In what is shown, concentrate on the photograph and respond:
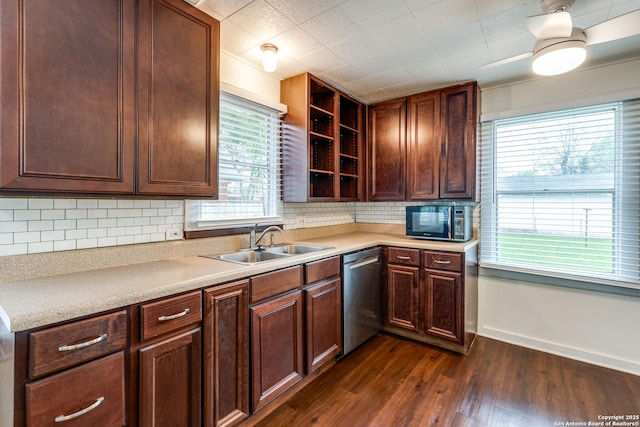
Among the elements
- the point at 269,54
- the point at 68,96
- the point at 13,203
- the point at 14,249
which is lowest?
the point at 14,249

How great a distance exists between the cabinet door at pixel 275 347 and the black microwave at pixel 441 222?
149cm

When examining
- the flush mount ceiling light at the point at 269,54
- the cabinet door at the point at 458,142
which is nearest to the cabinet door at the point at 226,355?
the flush mount ceiling light at the point at 269,54

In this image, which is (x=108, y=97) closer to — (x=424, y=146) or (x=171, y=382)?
(x=171, y=382)

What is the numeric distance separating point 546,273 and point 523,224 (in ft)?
1.51

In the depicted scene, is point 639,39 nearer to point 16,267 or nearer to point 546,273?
point 546,273

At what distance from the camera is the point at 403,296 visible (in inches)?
111

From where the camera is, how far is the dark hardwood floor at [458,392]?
1.82 metres

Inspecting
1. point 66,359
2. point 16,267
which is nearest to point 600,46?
point 66,359

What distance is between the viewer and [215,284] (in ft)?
5.03

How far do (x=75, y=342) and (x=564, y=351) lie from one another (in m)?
3.41

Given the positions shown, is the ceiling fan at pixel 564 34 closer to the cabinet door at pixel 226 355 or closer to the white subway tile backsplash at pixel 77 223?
the cabinet door at pixel 226 355

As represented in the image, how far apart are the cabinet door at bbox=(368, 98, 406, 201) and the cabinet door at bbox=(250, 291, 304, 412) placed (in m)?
1.70

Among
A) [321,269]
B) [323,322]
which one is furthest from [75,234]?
[323,322]

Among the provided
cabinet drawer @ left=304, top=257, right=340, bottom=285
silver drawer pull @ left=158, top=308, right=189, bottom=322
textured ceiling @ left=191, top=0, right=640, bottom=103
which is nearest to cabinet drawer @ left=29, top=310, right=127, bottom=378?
silver drawer pull @ left=158, top=308, right=189, bottom=322
